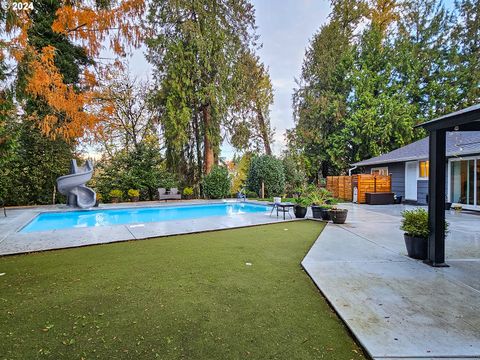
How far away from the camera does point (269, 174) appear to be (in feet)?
50.7

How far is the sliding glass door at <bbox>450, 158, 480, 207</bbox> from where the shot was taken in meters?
10.1

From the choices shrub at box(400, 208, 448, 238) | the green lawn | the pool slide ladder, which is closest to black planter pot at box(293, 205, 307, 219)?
the green lawn

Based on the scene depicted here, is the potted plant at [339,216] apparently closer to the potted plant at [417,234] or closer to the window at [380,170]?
the potted plant at [417,234]

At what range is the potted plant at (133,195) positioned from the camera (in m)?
14.8

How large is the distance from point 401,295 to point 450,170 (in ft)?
36.7

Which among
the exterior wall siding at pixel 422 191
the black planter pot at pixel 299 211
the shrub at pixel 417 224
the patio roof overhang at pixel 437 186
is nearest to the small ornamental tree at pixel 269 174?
the black planter pot at pixel 299 211

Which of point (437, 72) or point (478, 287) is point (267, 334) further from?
point (437, 72)

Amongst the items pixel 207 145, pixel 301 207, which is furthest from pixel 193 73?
pixel 301 207

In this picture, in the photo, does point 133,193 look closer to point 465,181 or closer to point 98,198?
point 98,198

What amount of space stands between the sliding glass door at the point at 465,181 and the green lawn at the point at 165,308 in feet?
31.4

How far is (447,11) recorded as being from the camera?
19672mm

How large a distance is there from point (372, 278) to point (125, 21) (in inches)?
Result: 348

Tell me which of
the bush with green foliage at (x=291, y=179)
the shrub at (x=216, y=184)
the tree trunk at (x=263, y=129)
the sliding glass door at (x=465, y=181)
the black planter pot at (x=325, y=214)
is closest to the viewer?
the black planter pot at (x=325, y=214)

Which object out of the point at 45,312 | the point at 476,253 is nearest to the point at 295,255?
the point at 476,253
